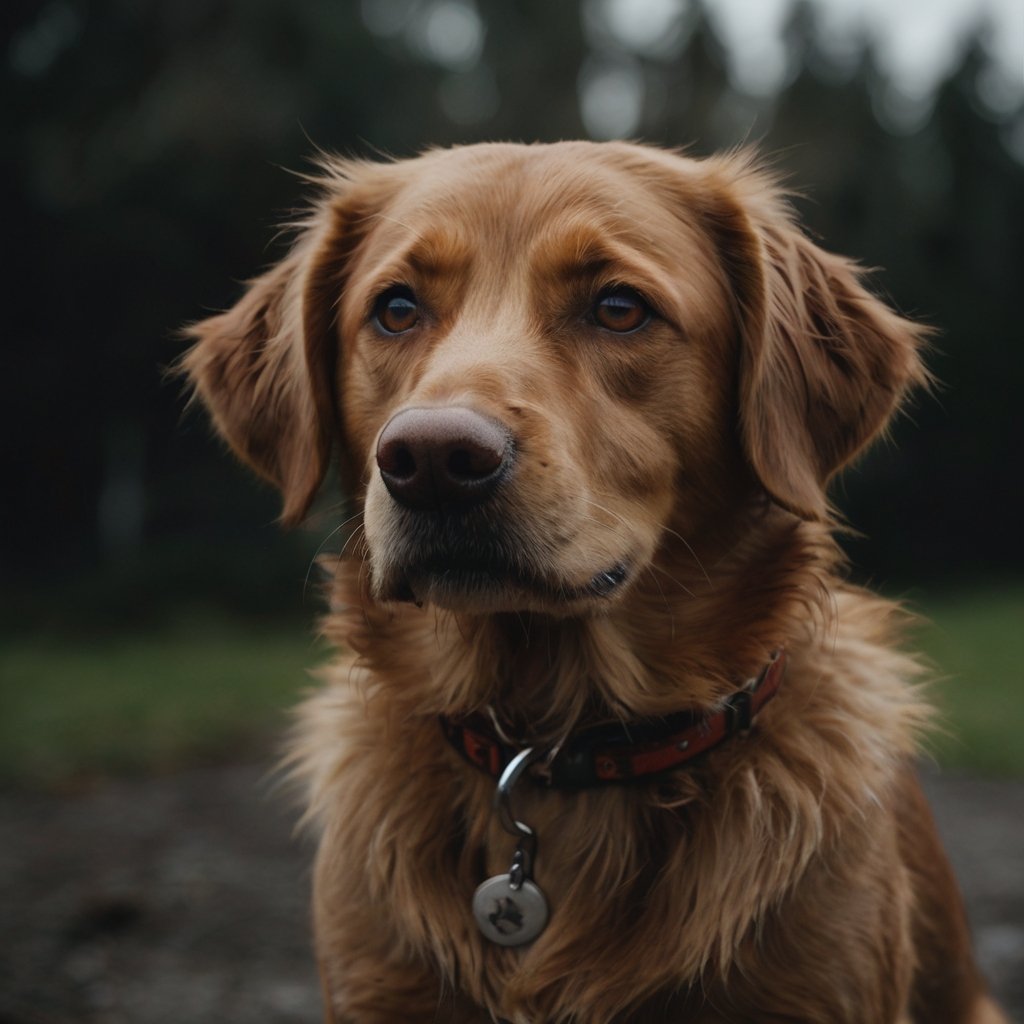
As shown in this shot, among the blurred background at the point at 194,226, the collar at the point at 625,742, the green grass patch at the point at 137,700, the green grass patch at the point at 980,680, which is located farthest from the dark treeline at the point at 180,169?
the collar at the point at 625,742

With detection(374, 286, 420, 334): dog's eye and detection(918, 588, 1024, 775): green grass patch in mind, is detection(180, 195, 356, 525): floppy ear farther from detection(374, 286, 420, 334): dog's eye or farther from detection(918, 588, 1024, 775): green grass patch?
detection(918, 588, 1024, 775): green grass patch

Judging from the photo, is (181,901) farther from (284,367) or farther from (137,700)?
(137,700)

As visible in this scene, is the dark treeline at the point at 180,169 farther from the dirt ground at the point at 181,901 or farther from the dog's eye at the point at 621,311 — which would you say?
the dog's eye at the point at 621,311

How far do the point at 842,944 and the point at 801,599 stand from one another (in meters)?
0.77

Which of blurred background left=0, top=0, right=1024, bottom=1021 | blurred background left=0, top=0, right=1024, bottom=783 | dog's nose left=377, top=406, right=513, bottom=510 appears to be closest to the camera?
dog's nose left=377, top=406, right=513, bottom=510

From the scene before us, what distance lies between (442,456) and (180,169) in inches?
507

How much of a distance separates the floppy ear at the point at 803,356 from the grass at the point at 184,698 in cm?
275

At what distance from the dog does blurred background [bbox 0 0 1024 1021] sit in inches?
204

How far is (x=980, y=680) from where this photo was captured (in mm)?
11375

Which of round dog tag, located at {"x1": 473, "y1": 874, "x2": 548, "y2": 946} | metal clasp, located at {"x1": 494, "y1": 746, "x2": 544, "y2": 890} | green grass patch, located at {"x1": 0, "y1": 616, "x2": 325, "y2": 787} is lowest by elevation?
green grass patch, located at {"x1": 0, "y1": 616, "x2": 325, "y2": 787}

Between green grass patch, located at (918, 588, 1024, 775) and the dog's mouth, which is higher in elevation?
the dog's mouth

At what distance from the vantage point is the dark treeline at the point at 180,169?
13.7m

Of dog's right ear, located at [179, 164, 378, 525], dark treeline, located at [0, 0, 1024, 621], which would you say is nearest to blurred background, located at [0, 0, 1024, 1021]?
dark treeline, located at [0, 0, 1024, 621]

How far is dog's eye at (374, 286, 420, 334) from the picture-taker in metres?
2.81
